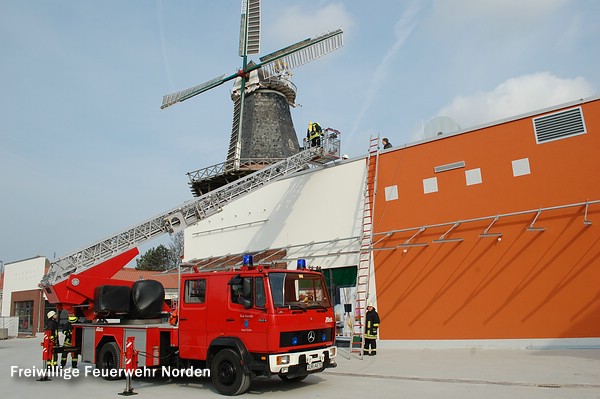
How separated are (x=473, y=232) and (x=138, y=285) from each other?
1002 cm

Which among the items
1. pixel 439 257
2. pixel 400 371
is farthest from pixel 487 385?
pixel 439 257

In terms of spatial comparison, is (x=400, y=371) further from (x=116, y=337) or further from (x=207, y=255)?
(x=207, y=255)

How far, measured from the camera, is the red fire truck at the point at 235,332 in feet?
27.2

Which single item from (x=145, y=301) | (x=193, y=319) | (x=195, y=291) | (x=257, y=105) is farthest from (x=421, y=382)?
(x=257, y=105)

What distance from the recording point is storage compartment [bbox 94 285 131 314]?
1127 cm

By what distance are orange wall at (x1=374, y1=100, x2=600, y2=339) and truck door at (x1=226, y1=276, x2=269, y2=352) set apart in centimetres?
810

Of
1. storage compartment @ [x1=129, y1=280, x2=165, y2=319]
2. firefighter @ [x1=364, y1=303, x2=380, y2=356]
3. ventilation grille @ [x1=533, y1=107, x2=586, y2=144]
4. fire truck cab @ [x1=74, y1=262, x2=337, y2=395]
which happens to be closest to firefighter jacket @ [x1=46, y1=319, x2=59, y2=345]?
fire truck cab @ [x1=74, y1=262, x2=337, y2=395]

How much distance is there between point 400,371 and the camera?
10727mm

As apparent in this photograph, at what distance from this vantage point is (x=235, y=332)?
340 inches

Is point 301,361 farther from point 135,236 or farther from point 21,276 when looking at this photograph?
point 21,276

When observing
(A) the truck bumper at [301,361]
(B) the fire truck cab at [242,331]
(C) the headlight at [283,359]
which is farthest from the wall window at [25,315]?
(C) the headlight at [283,359]

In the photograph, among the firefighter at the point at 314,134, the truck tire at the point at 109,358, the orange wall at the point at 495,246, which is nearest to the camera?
the truck tire at the point at 109,358

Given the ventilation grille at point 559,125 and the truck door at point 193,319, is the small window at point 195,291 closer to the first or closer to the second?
the truck door at point 193,319

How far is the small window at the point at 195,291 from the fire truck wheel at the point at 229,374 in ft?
4.07
